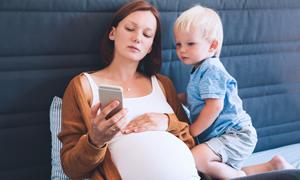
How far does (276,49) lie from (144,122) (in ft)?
2.93

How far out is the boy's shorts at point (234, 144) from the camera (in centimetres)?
140

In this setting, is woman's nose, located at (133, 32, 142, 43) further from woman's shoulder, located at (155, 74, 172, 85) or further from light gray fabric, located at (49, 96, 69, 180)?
light gray fabric, located at (49, 96, 69, 180)

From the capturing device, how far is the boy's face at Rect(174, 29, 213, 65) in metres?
1.39

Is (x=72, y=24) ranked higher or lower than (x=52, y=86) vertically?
higher

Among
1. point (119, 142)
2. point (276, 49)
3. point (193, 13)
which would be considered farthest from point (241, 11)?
point (119, 142)

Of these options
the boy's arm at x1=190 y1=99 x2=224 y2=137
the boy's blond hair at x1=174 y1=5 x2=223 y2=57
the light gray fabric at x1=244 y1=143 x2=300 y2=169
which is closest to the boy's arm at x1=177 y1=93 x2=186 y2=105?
the boy's arm at x1=190 y1=99 x2=224 y2=137

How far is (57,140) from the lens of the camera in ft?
4.48

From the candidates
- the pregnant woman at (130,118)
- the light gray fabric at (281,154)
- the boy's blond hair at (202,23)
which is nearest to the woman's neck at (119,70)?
the pregnant woman at (130,118)

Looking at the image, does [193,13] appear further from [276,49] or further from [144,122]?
[276,49]

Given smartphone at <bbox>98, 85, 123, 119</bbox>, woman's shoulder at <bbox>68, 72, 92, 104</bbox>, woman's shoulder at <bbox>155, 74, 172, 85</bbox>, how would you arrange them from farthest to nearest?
woman's shoulder at <bbox>155, 74, 172, 85</bbox> < woman's shoulder at <bbox>68, 72, 92, 104</bbox> < smartphone at <bbox>98, 85, 123, 119</bbox>

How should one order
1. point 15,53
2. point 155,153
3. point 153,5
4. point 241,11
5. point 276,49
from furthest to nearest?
point 276,49, point 241,11, point 153,5, point 15,53, point 155,153

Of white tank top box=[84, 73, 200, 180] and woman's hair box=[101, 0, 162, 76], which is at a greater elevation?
woman's hair box=[101, 0, 162, 76]

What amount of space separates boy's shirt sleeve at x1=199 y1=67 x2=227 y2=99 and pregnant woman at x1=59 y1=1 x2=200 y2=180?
0.46ft

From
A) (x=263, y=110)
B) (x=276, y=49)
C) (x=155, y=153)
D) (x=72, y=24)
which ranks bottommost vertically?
(x=263, y=110)
